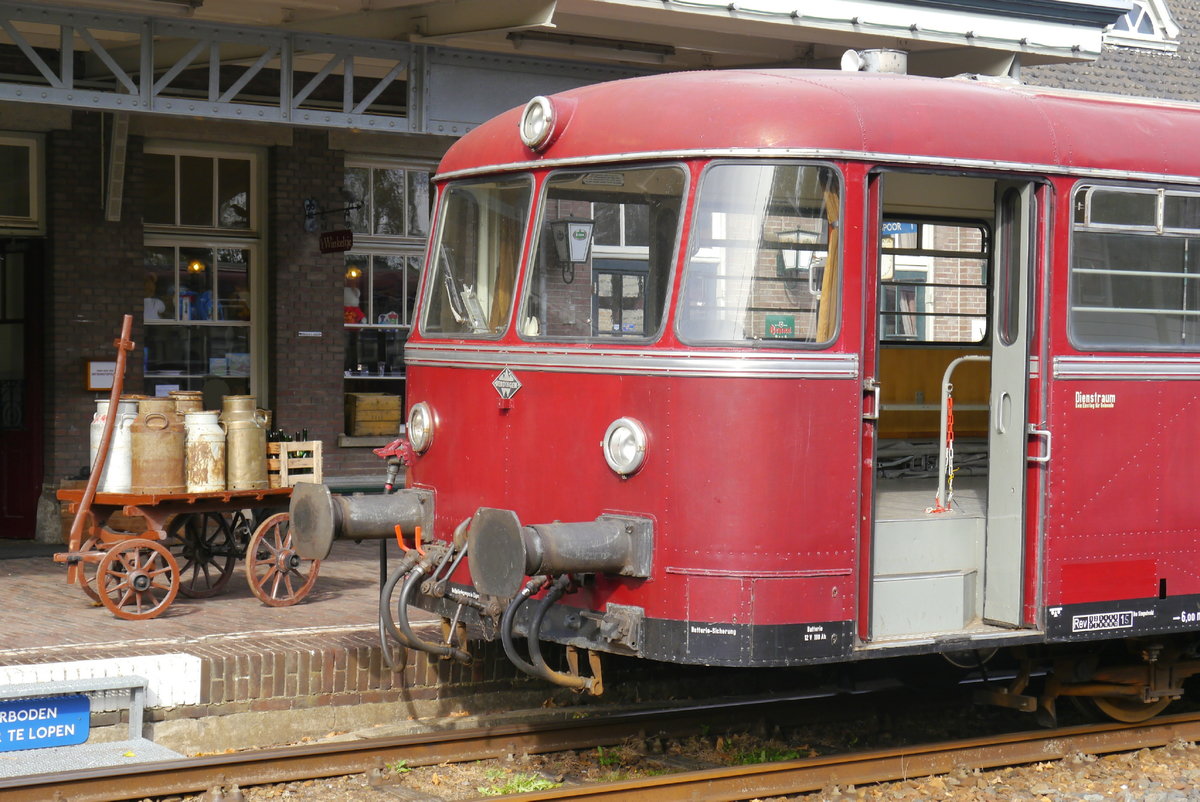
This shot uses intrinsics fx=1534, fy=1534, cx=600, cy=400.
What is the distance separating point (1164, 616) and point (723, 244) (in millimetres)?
2899

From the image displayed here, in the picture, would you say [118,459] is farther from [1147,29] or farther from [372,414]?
[1147,29]

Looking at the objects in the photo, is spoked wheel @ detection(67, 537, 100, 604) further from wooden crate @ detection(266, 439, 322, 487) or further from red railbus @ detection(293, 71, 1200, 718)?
red railbus @ detection(293, 71, 1200, 718)

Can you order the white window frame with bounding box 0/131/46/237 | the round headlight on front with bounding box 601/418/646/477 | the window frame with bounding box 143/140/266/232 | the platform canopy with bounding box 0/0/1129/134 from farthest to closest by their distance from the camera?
the window frame with bounding box 143/140/266/232, the white window frame with bounding box 0/131/46/237, the platform canopy with bounding box 0/0/1129/134, the round headlight on front with bounding box 601/418/646/477

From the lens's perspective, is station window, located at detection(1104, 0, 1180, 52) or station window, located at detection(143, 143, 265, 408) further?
station window, located at detection(1104, 0, 1180, 52)

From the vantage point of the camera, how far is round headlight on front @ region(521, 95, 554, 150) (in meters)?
6.95

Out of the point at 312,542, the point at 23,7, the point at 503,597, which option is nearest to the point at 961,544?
the point at 503,597

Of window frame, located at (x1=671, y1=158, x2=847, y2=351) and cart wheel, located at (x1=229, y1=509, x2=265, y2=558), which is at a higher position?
window frame, located at (x1=671, y1=158, x2=847, y2=351)

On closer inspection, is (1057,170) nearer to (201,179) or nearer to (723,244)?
(723,244)

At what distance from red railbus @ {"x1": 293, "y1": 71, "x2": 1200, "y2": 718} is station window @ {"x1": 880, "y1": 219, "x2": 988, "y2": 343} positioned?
0.37 metres

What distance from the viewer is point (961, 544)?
23.6ft

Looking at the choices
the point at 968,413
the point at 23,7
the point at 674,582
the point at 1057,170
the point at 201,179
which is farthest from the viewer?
the point at 201,179

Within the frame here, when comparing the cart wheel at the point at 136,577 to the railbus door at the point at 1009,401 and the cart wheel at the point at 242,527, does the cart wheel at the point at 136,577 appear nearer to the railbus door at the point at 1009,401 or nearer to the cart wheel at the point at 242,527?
the cart wheel at the point at 242,527

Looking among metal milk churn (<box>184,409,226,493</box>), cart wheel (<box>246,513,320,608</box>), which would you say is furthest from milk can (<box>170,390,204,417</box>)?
cart wheel (<box>246,513,320,608</box>)

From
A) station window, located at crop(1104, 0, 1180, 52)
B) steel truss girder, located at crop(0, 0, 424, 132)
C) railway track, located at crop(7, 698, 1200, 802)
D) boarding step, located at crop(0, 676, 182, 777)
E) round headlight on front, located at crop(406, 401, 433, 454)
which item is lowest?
railway track, located at crop(7, 698, 1200, 802)
